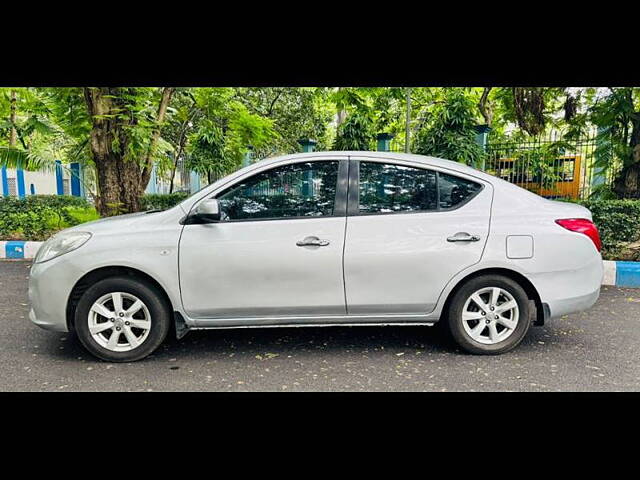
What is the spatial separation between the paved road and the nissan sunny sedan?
23 cm

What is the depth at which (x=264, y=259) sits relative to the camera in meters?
3.69

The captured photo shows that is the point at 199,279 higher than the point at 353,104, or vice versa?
the point at 353,104

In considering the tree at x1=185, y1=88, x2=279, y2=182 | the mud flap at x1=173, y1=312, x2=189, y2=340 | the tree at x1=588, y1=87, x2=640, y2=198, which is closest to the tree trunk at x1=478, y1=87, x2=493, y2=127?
the tree at x1=588, y1=87, x2=640, y2=198

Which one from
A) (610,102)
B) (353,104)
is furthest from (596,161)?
(353,104)

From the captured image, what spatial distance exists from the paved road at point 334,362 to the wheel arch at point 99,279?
42cm

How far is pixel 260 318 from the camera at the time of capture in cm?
377

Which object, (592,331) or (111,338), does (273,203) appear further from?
(592,331)

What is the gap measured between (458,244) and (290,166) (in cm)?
148

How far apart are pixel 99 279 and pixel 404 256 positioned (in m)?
2.35

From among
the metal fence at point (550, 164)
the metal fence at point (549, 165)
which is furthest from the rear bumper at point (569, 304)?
the metal fence at point (549, 165)

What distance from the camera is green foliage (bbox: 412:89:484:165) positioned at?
29.6 ft

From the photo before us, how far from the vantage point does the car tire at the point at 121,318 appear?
3.66m

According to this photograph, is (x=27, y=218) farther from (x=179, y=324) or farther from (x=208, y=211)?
(x=208, y=211)

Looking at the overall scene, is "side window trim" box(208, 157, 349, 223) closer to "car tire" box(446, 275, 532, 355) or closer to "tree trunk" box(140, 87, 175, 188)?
"car tire" box(446, 275, 532, 355)
